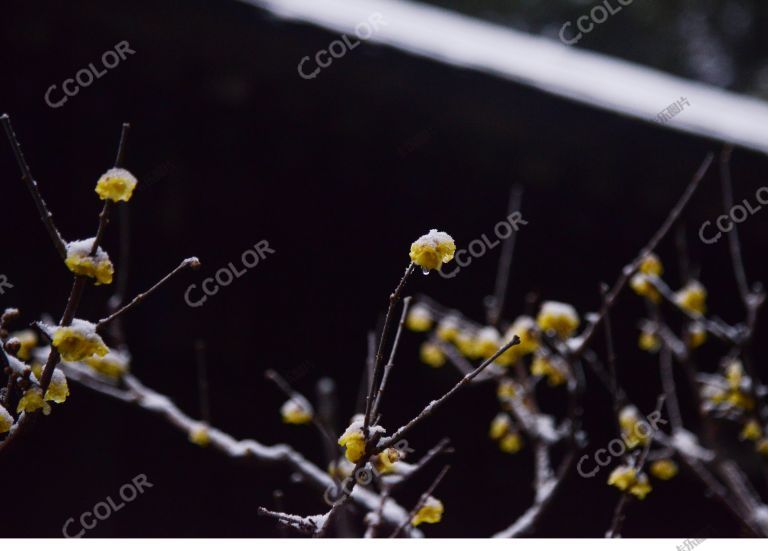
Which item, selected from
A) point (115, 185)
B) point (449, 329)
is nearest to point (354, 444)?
point (115, 185)

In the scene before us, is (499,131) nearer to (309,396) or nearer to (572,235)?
(572,235)

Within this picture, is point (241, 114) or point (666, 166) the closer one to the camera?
point (666, 166)

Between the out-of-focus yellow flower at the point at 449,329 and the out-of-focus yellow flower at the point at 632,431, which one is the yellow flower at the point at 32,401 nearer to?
the out-of-focus yellow flower at the point at 632,431

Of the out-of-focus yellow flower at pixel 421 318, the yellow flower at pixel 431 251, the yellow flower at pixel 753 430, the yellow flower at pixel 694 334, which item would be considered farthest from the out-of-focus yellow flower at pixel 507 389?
the yellow flower at pixel 431 251

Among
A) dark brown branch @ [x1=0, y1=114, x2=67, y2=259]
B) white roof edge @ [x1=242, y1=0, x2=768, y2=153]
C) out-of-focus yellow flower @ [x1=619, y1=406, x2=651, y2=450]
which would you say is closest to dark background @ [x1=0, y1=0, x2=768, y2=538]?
white roof edge @ [x1=242, y1=0, x2=768, y2=153]

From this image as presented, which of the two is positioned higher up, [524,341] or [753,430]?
[524,341]

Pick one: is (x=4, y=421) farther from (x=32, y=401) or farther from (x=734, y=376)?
(x=734, y=376)

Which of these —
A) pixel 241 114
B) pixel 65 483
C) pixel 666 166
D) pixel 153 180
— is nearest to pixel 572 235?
pixel 666 166
